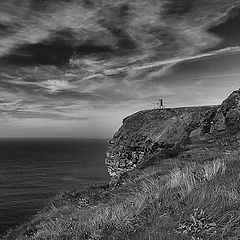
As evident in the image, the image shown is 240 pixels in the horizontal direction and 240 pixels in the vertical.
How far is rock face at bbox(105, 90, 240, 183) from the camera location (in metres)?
36.5

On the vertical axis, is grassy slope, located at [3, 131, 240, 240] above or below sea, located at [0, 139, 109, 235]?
above

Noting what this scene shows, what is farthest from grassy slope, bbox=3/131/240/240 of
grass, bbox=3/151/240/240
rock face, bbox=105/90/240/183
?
rock face, bbox=105/90/240/183

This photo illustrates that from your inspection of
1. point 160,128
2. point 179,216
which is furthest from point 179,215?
point 160,128

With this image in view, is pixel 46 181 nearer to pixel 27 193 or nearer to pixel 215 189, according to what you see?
pixel 27 193

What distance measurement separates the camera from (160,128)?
184 ft

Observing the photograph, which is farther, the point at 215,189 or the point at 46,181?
the point at 46,181

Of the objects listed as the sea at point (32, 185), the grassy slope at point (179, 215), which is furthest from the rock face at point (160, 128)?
the grassy slope at point (179, 215)

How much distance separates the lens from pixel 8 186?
108 m

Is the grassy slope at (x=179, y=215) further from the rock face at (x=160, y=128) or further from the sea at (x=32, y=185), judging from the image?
the sea at (x=32, y=185)

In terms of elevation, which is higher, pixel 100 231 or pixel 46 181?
pixel 100 231

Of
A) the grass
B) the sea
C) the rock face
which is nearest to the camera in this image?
the grass

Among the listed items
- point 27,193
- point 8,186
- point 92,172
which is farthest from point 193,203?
point 92,172

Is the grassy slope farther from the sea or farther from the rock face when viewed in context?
the sea

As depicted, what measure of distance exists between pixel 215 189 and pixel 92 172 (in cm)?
13912
